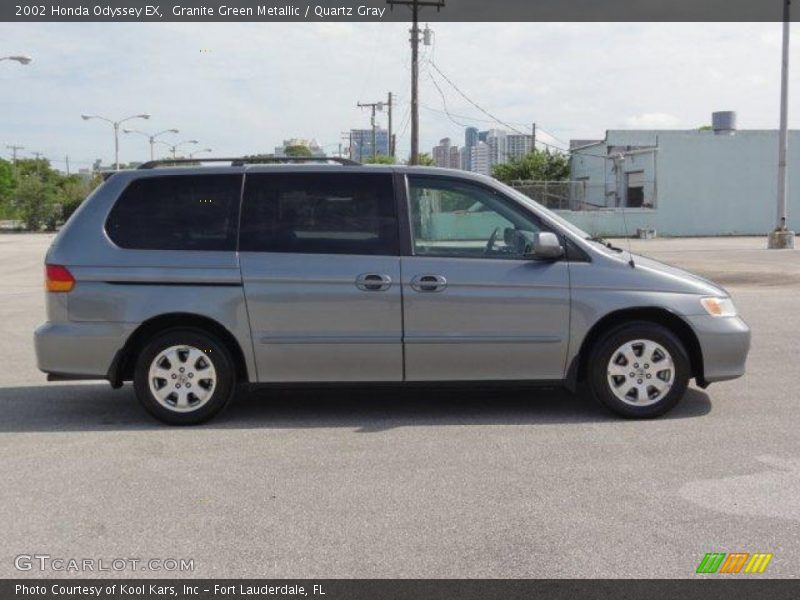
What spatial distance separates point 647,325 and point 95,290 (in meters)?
3.94

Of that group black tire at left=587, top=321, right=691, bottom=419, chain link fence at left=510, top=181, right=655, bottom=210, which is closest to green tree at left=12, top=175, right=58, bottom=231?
chain link fence at left=510, top=181, right=655, bottom=210

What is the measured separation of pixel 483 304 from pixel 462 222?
0.65 metres

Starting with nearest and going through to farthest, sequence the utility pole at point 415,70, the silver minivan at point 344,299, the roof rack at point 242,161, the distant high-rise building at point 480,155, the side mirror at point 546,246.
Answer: the side mirror at point 546,246, the silver minivan at point 344,299, the roof rack at point 242,161, the utility pole at point 415,70, the distant high-rise building at point 480,155

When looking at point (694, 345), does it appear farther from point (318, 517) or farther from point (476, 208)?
point (318, 517)

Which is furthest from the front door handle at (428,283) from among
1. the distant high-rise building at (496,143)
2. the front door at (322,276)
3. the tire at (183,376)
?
the distant high-rise building at (496,143)

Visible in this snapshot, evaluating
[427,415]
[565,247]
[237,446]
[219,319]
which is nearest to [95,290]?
[219,319]

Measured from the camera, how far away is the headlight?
669 cm

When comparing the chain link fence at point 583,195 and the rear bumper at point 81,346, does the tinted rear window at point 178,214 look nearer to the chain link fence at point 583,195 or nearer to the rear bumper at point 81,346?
the rear bumper at point 81,346

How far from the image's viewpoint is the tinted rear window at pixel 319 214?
21.7ft

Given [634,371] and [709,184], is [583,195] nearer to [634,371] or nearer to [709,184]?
[709,184]

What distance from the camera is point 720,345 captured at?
6668 mm

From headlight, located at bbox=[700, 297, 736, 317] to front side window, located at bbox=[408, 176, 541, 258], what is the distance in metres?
1.34

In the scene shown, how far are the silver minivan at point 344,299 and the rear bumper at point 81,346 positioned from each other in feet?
0.03
